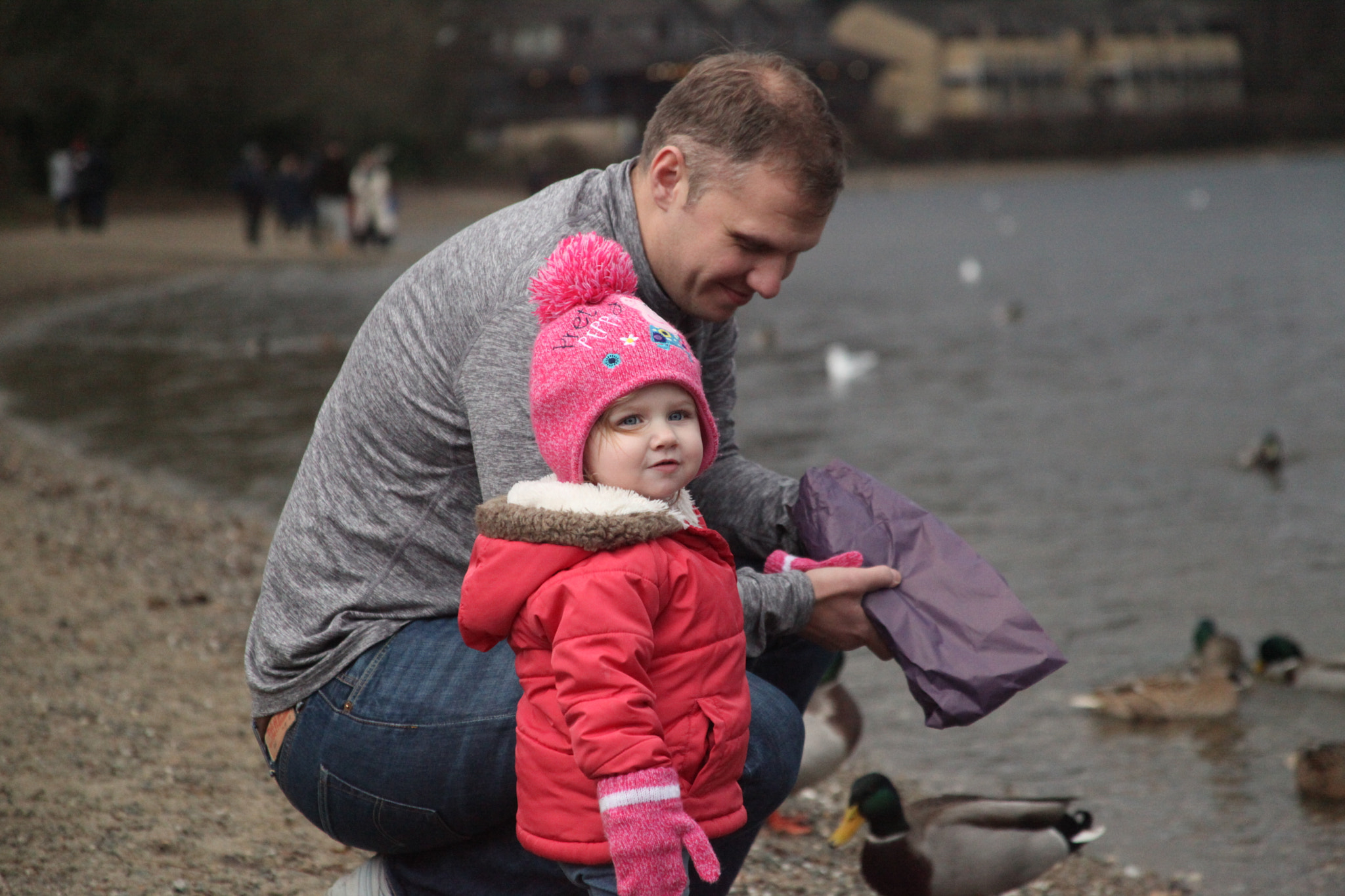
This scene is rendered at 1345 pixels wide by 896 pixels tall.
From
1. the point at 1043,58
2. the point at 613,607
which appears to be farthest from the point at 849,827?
the point at 1043,58

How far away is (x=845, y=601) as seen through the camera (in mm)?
2594

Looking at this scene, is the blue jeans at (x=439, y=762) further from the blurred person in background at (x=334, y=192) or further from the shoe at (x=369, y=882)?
the blurred person in background at (x=334, y=192)

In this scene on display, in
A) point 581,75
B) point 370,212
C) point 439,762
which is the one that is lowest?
point 370,212

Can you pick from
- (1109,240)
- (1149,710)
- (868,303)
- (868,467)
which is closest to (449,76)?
(1109,240)

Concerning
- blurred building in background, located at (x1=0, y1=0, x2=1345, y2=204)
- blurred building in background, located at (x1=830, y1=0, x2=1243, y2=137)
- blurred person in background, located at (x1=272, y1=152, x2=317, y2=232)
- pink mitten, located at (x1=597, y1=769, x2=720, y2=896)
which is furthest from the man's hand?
blurred building in background, located at (x1=830, y1=0, x2=1243, y2=137)

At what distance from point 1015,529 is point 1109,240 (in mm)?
28815

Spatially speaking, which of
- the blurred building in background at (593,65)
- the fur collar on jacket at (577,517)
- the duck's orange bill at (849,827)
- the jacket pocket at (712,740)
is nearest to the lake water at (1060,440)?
the duck's orange bill at (849,827)

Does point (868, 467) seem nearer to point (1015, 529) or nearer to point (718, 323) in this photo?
point (1015, 529)

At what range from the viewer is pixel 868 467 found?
940cm

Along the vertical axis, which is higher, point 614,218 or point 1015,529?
point 614,218

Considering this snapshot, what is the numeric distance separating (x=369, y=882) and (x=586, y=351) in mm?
1075

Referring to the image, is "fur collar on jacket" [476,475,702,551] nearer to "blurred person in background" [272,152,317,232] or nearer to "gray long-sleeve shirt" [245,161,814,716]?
"gray long-sleeve shirt" [245,161,814,716]

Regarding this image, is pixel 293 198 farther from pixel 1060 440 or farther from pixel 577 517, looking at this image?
pixel 577 517

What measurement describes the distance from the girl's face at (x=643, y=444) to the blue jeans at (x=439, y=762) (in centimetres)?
38
